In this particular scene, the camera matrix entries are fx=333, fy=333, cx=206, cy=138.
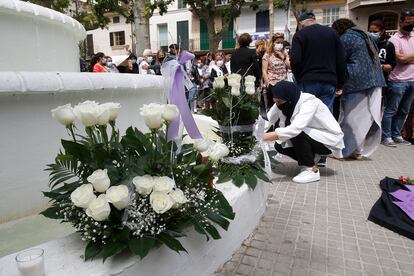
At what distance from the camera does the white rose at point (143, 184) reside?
1347 mm

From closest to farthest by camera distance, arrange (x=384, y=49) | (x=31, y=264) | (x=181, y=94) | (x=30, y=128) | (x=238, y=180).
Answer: (x=31, y=264) → (x=30, y=128) → (x=181, y=94) → (x=238, y=180) → (x=384, y=49)

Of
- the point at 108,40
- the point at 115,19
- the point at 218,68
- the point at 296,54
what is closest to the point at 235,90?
the point at 296,54

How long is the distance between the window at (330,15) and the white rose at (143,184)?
25305mm

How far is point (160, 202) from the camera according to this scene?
52.7 inches

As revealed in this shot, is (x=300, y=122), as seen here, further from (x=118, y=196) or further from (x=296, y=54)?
(x=118, y=196)

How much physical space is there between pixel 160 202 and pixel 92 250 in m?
0.34

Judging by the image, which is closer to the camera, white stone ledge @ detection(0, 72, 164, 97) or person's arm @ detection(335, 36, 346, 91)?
white stone ledge @ detection(0, 72, 164, 97)

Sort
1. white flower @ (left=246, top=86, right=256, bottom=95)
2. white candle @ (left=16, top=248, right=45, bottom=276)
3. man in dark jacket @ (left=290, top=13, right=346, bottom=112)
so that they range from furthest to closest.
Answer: man in dark jacket @ (left=290, top=13, right=346, bottom=112), white flower @ (left=246, top=86, right=256, bottom=95), white candle @ (left=16, top=248, right=45, bottom=276)

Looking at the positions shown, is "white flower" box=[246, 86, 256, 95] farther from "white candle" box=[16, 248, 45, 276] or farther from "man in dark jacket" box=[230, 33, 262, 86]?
"man in dark jacket" box=[230, 33, 262, 86]

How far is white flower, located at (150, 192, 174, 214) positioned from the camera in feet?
4.36

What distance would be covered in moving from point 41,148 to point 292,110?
2.35m

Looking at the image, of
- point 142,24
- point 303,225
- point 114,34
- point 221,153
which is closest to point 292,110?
point 303,225

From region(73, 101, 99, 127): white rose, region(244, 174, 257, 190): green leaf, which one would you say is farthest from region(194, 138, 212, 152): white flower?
region(244, 174, 257, 190): green leaf

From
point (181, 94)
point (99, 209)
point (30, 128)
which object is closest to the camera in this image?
point (99, 209)
